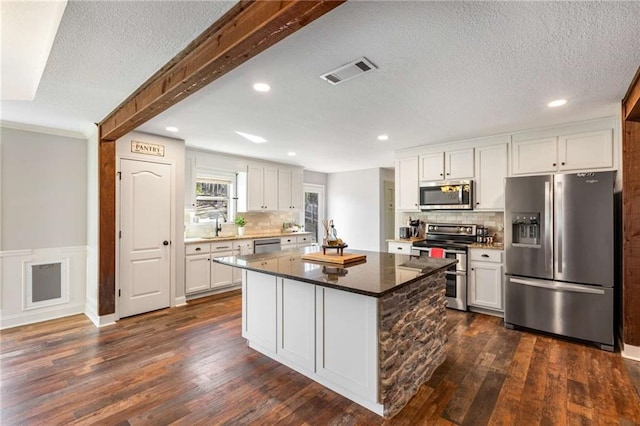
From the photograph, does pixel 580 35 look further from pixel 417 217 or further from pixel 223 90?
pixel 417 217

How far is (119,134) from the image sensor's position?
327cm

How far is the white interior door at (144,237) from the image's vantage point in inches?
149

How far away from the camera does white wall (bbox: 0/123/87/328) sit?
352 centimetres

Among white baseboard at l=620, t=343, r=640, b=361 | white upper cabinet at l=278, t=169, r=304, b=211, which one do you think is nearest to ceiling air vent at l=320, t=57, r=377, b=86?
white baseboard at l=620, t=343, r=640, b=361

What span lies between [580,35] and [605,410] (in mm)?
2398

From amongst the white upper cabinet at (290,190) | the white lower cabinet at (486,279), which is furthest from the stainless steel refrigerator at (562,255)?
the white upper cabinet at (290,190)

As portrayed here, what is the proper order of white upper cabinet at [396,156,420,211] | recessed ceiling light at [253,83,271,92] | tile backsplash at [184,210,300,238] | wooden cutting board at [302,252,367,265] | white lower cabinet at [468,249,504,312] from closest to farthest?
recessed ceiling light at [253,83,271,92] → wooden cutting board at [302,252,367,265] → white lower cabinet at [468,249,504,312] → white upper cabinet at [396,156,420,211] → tile backsplash at [184,210,300,238]

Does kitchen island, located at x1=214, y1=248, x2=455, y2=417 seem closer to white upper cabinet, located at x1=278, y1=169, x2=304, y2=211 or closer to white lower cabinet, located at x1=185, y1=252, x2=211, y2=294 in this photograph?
white lower cabinet, located at x1=185, y1=252, x2=211, y2=294

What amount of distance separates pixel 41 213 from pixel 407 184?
494cm

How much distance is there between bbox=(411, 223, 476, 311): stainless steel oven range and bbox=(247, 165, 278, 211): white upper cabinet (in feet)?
9.29

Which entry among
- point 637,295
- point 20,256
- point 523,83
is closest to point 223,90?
point 523,83

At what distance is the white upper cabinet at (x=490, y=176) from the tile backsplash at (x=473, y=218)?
12.8 inches

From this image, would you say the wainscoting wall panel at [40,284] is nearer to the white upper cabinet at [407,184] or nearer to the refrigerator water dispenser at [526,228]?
the white upper cabinet at [407,184]

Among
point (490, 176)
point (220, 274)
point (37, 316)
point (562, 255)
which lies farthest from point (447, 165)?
point (37, 316)
